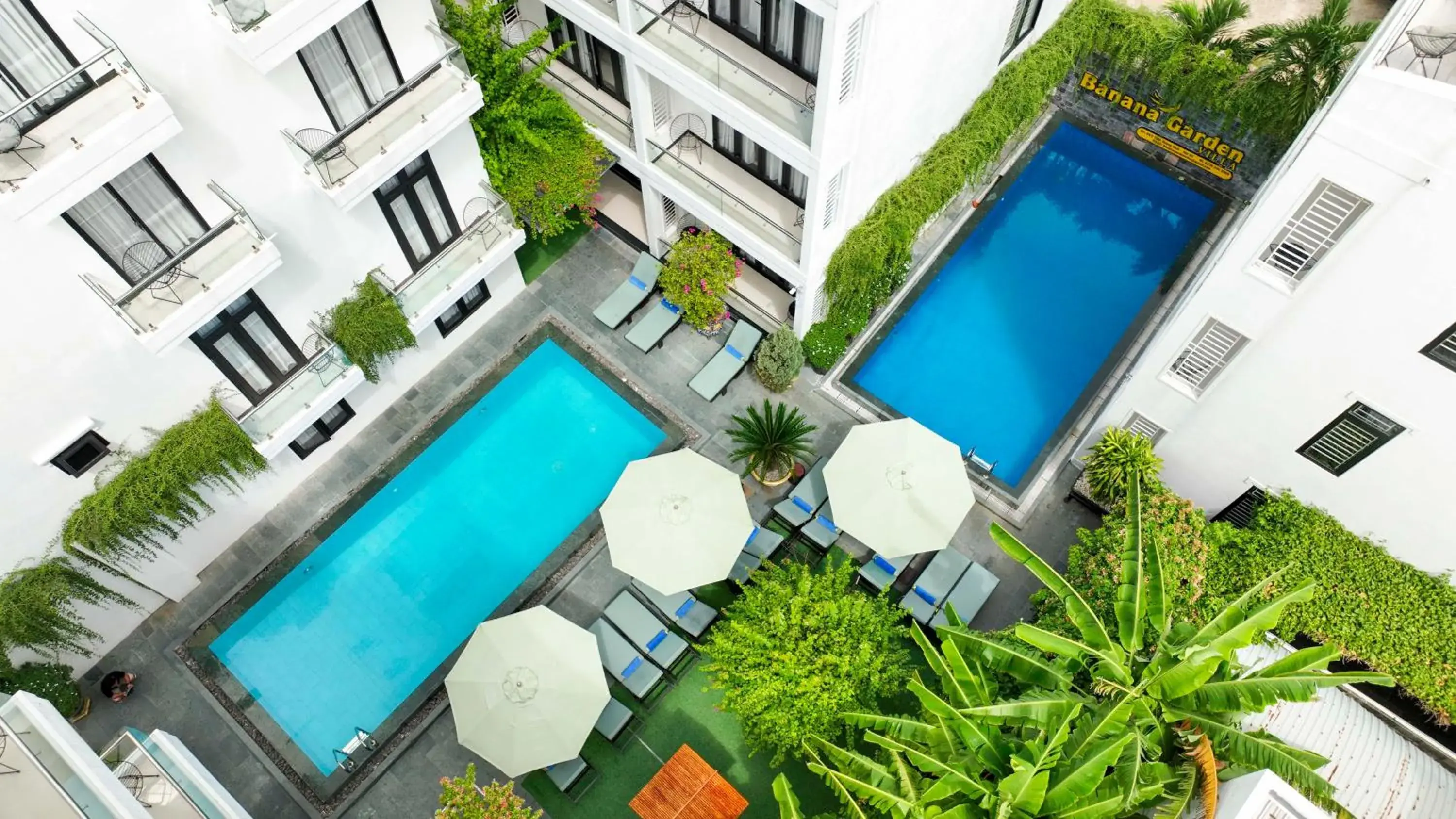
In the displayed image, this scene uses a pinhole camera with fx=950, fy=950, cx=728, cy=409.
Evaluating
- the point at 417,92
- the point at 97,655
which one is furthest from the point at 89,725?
the point at 417,92

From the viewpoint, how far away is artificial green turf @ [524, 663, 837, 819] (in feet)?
72.0

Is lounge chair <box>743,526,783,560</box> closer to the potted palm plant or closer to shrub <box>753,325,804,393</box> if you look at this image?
the potted palm plant

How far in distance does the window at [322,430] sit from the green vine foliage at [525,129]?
6890mm

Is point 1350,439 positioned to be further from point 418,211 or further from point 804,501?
point 418,211

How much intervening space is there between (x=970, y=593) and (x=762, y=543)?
17.3 ft

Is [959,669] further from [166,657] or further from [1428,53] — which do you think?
[166,657]

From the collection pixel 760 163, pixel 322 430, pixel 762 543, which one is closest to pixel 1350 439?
pixel 762 543

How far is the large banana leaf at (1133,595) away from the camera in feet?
50.4

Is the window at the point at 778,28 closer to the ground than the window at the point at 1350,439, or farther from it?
closer to the ground

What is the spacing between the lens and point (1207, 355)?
20250mm

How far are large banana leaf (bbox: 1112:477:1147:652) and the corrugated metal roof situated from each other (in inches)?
192

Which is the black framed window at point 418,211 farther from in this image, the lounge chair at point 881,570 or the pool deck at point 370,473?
the lounge chair at point 881,570

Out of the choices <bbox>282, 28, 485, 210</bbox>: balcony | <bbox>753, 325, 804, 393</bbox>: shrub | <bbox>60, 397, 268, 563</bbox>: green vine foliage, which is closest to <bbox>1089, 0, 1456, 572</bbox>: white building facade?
<bbox>753, 325, 804, 393</bbox>: shrub

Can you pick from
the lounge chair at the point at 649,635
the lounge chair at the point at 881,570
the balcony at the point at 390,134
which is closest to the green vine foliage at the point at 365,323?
the balcony at the point at 390,134
